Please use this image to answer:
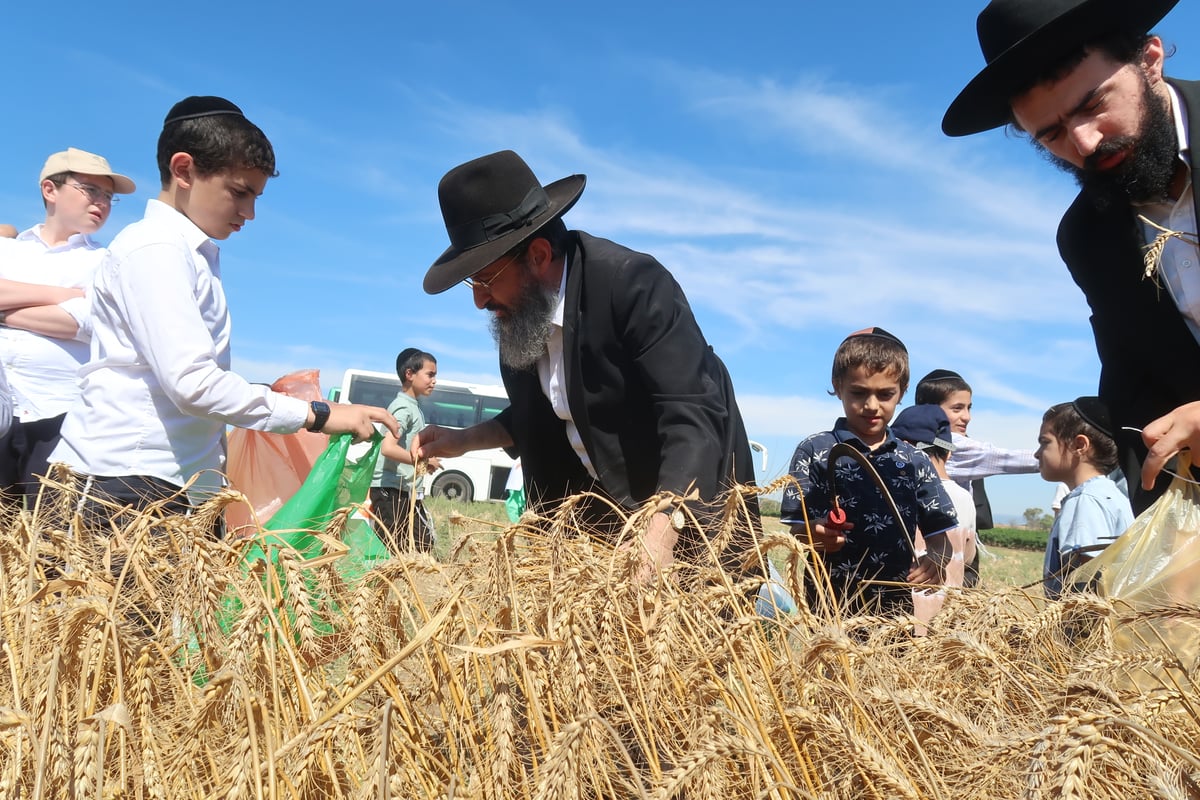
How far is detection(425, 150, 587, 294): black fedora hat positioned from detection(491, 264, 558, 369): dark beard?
16 centimetres

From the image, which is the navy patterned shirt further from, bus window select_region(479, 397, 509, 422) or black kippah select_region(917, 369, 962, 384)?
bus window select_region(479, 397, 509, 422)

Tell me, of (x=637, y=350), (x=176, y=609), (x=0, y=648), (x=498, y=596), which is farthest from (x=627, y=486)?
(x=0, y=648)

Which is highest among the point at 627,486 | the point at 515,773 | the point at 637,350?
the point at 637,350

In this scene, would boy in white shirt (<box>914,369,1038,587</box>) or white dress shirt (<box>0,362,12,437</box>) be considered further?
boy in white shirt (<box>914,369,1038,587</box>)

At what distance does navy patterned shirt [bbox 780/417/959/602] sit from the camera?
3.06 meters

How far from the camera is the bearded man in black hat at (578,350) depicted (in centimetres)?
255

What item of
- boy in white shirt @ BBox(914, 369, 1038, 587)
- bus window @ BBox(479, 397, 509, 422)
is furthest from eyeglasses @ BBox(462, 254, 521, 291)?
bus window @ BBox(479, 397, 509, 422)

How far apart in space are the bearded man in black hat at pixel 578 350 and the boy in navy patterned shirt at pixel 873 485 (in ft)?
1.36

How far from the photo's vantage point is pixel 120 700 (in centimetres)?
101

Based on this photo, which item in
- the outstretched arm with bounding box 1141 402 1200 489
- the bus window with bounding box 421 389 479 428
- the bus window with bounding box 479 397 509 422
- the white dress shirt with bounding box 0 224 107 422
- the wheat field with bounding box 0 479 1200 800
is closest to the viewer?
the wheat field with bounding box 0 479 1200 800

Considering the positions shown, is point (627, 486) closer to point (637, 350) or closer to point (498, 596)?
point (637, 350)

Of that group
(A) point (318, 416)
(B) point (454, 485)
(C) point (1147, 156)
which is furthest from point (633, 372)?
(B) point (454, 485)

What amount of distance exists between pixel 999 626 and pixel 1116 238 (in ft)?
3.76

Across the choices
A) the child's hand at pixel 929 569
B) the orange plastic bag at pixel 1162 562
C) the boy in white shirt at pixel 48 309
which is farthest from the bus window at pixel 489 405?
the orange plastic bag at pixel 1162 562
